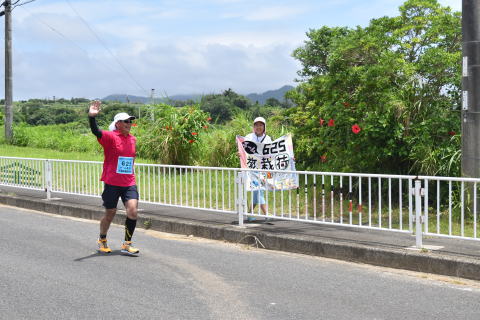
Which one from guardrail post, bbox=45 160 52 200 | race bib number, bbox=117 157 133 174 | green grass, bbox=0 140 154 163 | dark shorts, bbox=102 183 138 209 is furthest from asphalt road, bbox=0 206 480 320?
green grass, bbox=0 140 154 163

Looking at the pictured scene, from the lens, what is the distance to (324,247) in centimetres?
750

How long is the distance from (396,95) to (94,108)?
17.5ft

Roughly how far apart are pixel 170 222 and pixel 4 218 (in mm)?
3568

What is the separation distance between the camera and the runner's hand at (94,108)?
7039 mm

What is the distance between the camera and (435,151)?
31.6ft

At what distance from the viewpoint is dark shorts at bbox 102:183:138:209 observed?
7578 mm

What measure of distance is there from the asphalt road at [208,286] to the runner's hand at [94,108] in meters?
1.79

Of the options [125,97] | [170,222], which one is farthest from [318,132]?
[125,97]

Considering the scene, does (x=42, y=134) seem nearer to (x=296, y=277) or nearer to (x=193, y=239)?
(x=193, y=239)

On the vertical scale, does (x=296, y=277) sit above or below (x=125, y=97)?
below

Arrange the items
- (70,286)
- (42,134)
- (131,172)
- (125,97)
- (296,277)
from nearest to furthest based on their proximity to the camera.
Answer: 1. (70,286)
2. (296,277)
3. (131,172)
4. (125,97)
5. (42,134)

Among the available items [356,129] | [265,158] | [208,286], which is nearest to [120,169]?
[208,286]

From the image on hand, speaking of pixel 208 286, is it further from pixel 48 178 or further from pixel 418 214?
pixel 48 178

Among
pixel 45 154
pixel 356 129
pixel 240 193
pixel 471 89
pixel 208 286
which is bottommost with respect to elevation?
pixel 208 286
